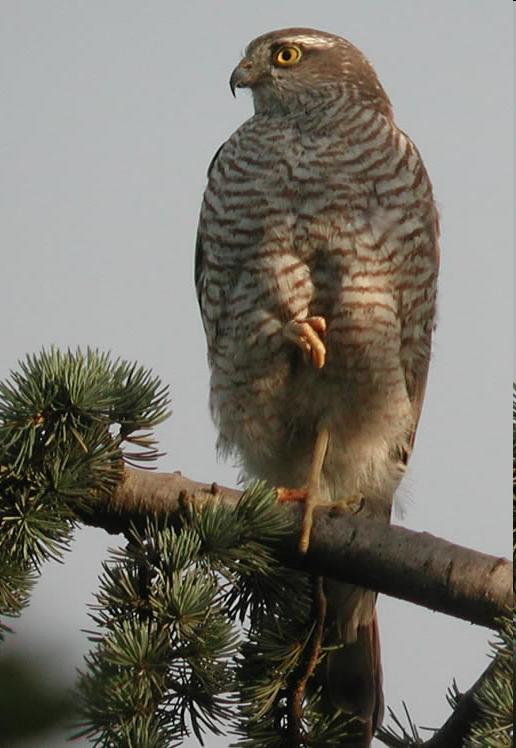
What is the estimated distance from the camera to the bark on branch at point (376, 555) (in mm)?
2537

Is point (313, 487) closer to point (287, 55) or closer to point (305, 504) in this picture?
point (305, 504)

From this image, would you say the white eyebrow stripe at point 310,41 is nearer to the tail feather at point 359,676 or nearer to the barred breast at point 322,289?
the barred breast at point 322,289

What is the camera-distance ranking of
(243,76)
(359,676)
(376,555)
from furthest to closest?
(243,76)
(359,676)
(376,555)

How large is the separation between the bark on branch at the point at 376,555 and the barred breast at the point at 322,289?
1118mm

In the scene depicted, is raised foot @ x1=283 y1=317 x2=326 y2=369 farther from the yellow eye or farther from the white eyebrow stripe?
the white eyebrow stripe

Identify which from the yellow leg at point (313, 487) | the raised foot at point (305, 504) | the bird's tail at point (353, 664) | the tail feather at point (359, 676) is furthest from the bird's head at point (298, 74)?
the tail feather at point (359, 676)

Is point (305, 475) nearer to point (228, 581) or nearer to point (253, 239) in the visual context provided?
point (253, 239)

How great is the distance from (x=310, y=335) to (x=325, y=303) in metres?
0.16

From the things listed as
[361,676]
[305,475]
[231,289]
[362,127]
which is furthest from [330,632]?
[362,127]

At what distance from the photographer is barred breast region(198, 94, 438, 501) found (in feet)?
12.2

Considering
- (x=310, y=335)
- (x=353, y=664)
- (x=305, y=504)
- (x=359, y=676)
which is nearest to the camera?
(x=305, y=504)

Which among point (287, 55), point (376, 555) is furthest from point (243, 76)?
point (376, 555)

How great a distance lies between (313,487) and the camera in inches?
136

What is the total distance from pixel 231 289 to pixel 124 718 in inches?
88.6
